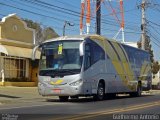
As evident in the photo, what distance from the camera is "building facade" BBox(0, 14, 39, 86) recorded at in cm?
3962

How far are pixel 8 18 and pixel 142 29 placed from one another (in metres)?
15.0

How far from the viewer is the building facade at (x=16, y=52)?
39.6m

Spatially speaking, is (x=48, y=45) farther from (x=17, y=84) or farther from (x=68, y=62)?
(x=17, y=84)

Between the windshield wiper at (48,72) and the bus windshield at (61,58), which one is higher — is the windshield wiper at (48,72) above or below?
below

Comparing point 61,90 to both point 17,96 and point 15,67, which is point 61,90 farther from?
point 15,67

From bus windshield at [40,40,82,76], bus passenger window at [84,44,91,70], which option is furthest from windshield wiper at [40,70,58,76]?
bus passenger window at [84,44,91,70]

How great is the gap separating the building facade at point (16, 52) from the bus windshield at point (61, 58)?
539 inches

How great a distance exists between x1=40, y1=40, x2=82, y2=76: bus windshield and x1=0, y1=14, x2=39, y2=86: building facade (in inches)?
539

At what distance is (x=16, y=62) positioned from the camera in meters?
42.4

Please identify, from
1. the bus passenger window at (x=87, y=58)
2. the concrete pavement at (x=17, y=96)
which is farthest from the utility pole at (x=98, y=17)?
the bus passenger window at (x=87, y=58)

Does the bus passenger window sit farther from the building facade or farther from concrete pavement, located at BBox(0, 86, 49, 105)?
the building facade

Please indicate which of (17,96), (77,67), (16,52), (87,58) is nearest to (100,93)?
(87,58)

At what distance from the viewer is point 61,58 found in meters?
24.7

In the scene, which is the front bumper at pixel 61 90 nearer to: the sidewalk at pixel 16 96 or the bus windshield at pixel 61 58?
the bus windshield at pixel 61 58
